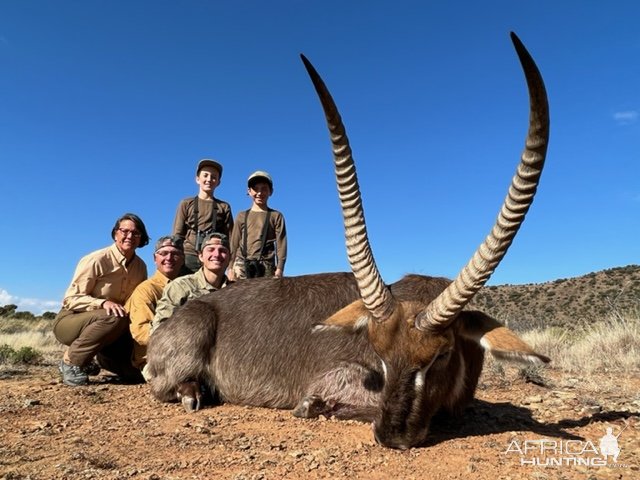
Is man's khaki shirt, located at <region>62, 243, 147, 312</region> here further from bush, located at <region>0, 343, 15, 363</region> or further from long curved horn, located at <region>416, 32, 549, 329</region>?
long curved horn, located at <region>416, 32, 549, 329</region>

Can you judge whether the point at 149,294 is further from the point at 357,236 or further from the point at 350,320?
the point at 357,236

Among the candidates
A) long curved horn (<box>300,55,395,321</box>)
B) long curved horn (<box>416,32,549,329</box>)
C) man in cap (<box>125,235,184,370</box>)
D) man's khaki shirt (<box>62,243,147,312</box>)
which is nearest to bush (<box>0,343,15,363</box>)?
man's khaki shirt (<box>62,243,147,312</box>)

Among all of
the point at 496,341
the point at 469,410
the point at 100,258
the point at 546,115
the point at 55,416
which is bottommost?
the point at 55,416

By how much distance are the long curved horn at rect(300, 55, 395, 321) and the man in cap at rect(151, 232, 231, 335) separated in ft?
9.90

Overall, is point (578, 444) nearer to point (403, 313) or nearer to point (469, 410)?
point (469, 410)

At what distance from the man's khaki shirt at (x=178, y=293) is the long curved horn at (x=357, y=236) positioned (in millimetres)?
3231

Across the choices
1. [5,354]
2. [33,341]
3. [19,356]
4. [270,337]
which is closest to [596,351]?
[270,337]

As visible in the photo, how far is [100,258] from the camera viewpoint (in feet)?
22.6

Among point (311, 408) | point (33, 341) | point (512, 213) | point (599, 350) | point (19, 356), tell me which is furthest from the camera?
point (33, 341)

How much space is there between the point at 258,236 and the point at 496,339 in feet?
17.2

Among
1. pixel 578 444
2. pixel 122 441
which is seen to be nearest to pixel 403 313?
pixel 578 444

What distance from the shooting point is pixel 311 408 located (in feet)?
15.8

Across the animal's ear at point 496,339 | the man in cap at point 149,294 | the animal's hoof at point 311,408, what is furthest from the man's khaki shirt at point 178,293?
the animal's ear at point 496,339

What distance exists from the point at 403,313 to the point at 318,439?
3.99 feet
